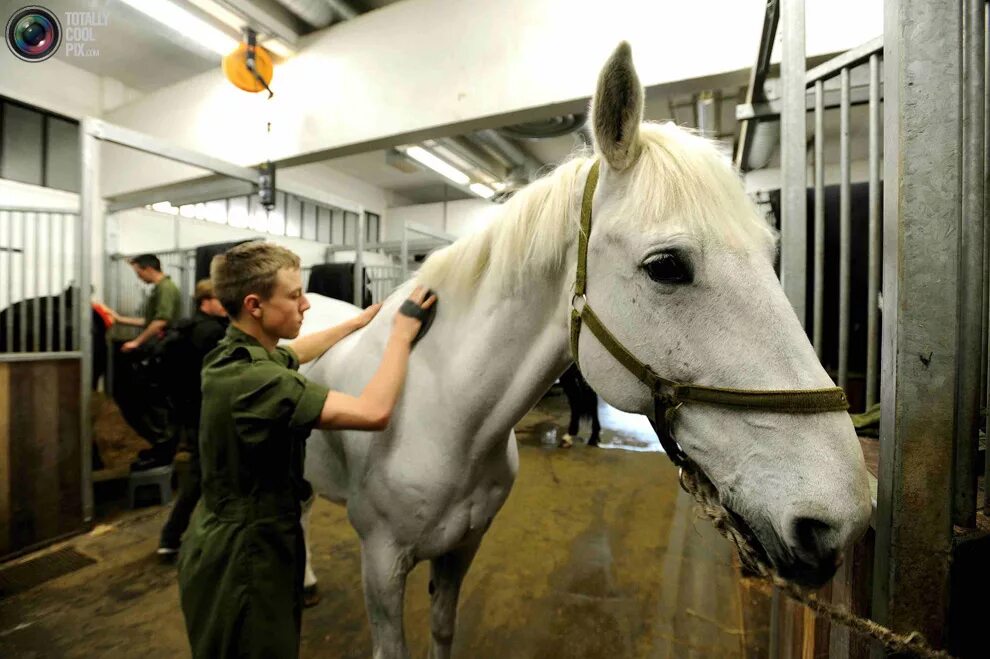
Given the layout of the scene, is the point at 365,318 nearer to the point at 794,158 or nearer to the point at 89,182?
the point at 794,158

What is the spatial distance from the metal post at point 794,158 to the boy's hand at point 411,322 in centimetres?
110

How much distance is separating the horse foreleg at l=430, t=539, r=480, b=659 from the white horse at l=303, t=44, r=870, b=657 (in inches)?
2.8

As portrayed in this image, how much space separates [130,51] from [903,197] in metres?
6.50

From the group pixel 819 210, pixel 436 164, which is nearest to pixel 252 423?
pixel 819 210

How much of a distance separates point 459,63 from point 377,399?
119 inches

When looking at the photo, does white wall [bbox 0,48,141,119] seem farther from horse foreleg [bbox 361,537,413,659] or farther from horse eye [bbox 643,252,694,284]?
horse eye [bbox 643,252,694,284]

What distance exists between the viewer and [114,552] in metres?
2.56

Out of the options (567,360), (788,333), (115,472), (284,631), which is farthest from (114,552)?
(788,333)

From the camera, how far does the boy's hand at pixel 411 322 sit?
1196 millimetres

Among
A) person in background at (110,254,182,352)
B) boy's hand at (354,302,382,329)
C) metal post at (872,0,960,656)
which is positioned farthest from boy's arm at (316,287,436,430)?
person in background at (110,254,182,352)

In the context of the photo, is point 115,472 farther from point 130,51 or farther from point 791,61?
point 791,61

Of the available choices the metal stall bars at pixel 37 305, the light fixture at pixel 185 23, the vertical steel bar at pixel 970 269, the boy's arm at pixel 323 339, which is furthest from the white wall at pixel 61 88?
the vertical steel bar at pixel 970 269

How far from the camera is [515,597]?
7.13 feet

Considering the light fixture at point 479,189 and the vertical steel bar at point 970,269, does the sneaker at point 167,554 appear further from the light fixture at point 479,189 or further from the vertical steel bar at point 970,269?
the light fixture at point 479,189
